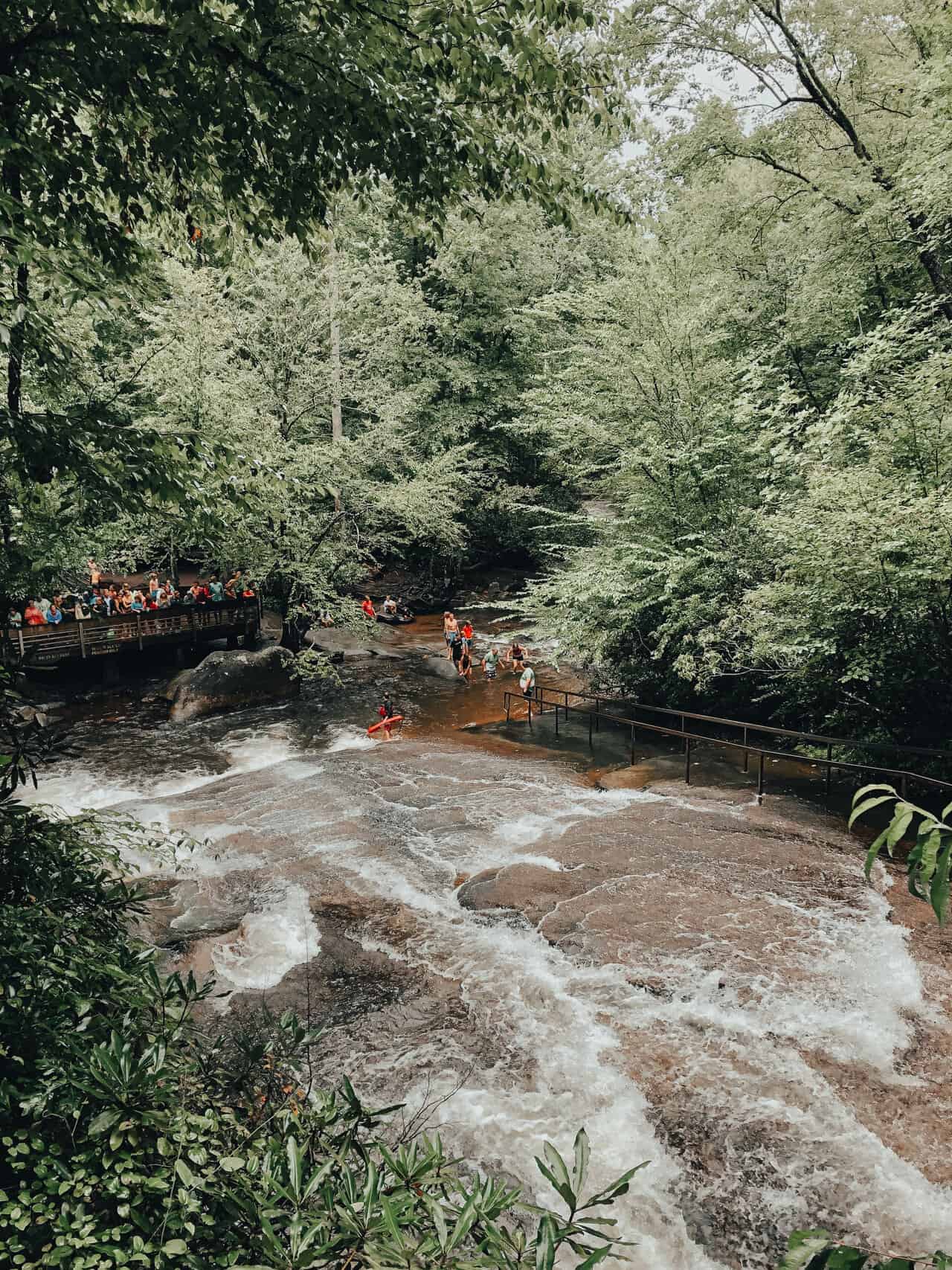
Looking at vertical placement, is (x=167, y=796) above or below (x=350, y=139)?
below

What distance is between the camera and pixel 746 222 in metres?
14.2

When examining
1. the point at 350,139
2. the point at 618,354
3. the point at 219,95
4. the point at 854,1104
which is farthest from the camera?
the point at 618,354

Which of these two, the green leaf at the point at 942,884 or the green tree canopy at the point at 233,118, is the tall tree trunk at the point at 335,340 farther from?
the green leaf at the point at 942,884

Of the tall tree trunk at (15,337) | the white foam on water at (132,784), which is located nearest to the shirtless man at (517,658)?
the white foam on water at (132,784)

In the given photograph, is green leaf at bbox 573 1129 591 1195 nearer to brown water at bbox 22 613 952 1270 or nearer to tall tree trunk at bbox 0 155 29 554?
brown water at bbox 22 613 952 1270

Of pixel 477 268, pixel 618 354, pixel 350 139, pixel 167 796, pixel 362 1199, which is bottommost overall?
pixel 167 796

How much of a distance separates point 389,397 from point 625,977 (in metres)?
18.3

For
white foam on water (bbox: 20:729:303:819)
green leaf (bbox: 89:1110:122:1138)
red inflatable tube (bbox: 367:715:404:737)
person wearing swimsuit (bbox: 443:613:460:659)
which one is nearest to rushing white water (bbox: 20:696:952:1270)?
white foam on water (bbox: 20:729:303:819)

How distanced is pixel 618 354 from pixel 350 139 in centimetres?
1108

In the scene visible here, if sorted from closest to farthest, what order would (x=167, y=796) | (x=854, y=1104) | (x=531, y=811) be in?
(x=854, y=1104)
(x=531, y=811)
(x=167, y=796)

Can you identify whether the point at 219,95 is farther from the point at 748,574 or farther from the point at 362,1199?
the point at 748,574

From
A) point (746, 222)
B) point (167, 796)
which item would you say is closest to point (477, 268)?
point (746, 222)

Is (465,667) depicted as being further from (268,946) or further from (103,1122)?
(103,1122)

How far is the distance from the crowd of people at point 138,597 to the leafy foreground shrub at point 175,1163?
626 inches
